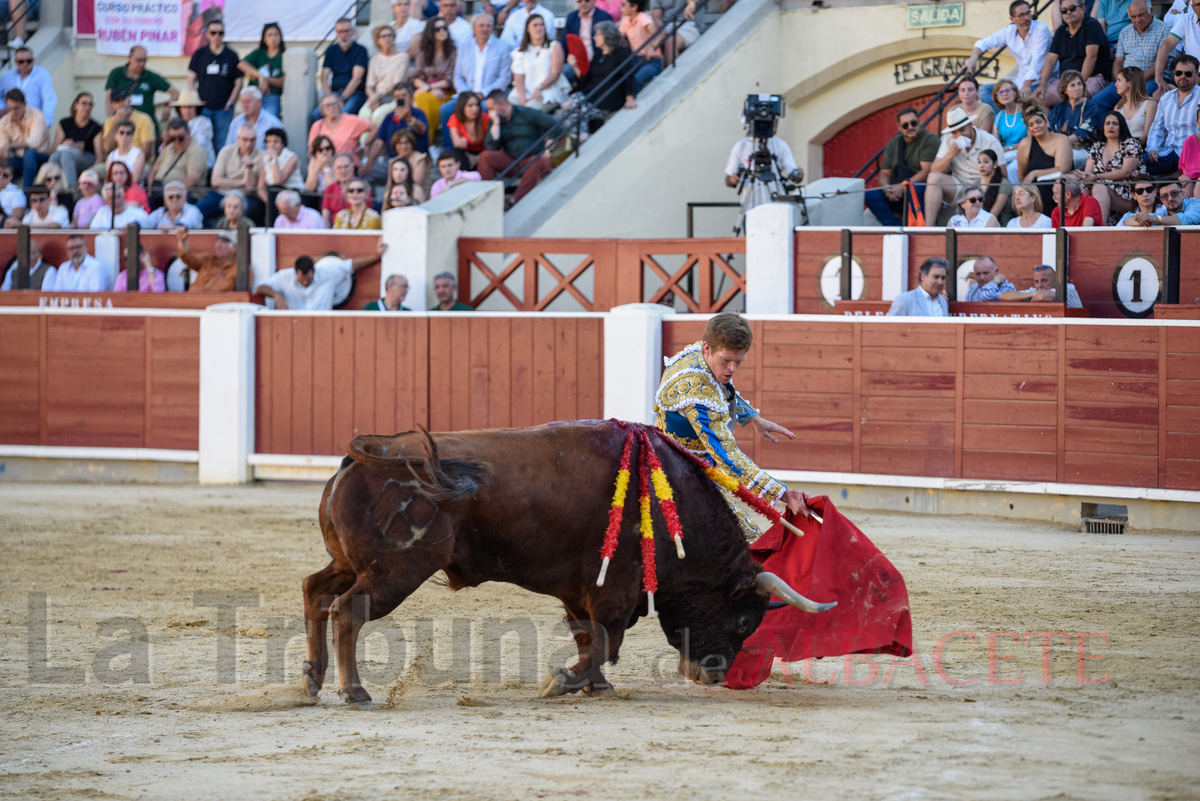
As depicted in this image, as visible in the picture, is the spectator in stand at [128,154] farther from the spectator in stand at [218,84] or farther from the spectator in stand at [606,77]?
the spectator in stand at [606,77]

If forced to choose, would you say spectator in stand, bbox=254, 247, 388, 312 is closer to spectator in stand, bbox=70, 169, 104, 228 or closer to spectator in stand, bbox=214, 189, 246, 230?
spectator in stand, bbox=214, 189, 246, 230

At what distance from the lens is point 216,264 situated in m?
10.2

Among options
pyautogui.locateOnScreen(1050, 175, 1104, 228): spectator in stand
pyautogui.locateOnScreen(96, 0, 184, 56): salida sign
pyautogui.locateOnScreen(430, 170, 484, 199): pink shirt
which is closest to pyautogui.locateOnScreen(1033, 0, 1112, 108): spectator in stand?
pyautogui.locateOnScreen(1050, 175, 1104, 228): spectator in stand

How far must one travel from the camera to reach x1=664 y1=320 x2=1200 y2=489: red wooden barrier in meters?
7.54

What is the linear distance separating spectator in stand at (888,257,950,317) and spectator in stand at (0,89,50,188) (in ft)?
24.6

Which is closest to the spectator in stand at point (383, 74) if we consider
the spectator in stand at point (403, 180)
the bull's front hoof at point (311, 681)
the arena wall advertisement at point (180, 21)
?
the spectator in stand at point (403, 180)

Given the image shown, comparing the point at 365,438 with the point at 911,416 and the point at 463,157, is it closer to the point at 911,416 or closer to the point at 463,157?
the point at 911,416

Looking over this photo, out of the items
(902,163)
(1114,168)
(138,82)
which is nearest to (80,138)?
(138,82)

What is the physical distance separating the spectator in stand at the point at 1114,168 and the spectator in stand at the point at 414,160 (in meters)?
4.65

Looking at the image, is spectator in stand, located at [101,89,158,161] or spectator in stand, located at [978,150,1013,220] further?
spectator in stand, located at [101,89,158,161]

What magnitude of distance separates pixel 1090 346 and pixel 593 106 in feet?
15.5

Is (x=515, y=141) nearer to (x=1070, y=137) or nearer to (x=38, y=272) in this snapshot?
(x=38, y=272)

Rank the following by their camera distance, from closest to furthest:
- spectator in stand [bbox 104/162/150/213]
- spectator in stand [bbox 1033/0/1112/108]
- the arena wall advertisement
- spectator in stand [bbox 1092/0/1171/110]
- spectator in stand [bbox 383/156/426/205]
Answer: spectator in stand [bbox 1092/0/1171/110]
spectator in stand [bbox 1033/0/1112/108]
spectator in stand [bbox 383/156/426/205]
spectator in stand [bbox 104/162/150/213]
the arena wall advertisement

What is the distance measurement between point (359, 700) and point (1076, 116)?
22.3 ft
